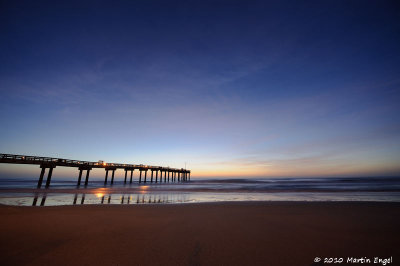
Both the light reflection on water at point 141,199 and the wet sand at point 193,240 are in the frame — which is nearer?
the wet sand at point 193,240

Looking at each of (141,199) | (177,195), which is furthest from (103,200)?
(177,195)

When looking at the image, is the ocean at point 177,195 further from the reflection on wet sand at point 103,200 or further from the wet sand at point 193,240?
the wet sand at point 193,240

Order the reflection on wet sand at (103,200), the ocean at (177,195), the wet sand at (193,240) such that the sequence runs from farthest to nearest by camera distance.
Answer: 1. the ocean at (177,195)
2. the reflection on wet sand at (103,200)
3. the wet sand at (193,240)

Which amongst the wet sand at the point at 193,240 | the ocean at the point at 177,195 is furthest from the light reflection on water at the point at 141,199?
the wet sand at the point at 193,240

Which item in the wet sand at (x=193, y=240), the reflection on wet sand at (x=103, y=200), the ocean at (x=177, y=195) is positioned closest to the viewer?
the wet sand at (x=193, y=240)

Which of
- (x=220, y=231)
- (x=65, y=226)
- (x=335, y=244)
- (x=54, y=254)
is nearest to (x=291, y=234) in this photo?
(x=335, y=244)

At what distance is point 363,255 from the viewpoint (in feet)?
10.8

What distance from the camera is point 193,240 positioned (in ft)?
13.1

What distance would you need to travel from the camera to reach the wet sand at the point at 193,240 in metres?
3.10

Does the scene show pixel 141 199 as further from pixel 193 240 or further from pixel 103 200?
pixel 193 240

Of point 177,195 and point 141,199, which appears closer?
point 141,199

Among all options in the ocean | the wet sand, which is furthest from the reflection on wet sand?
the wet sand

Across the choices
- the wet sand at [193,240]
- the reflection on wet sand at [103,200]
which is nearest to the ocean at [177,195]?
the reflection on wet sand at [103,200]

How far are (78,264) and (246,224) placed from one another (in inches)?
163
